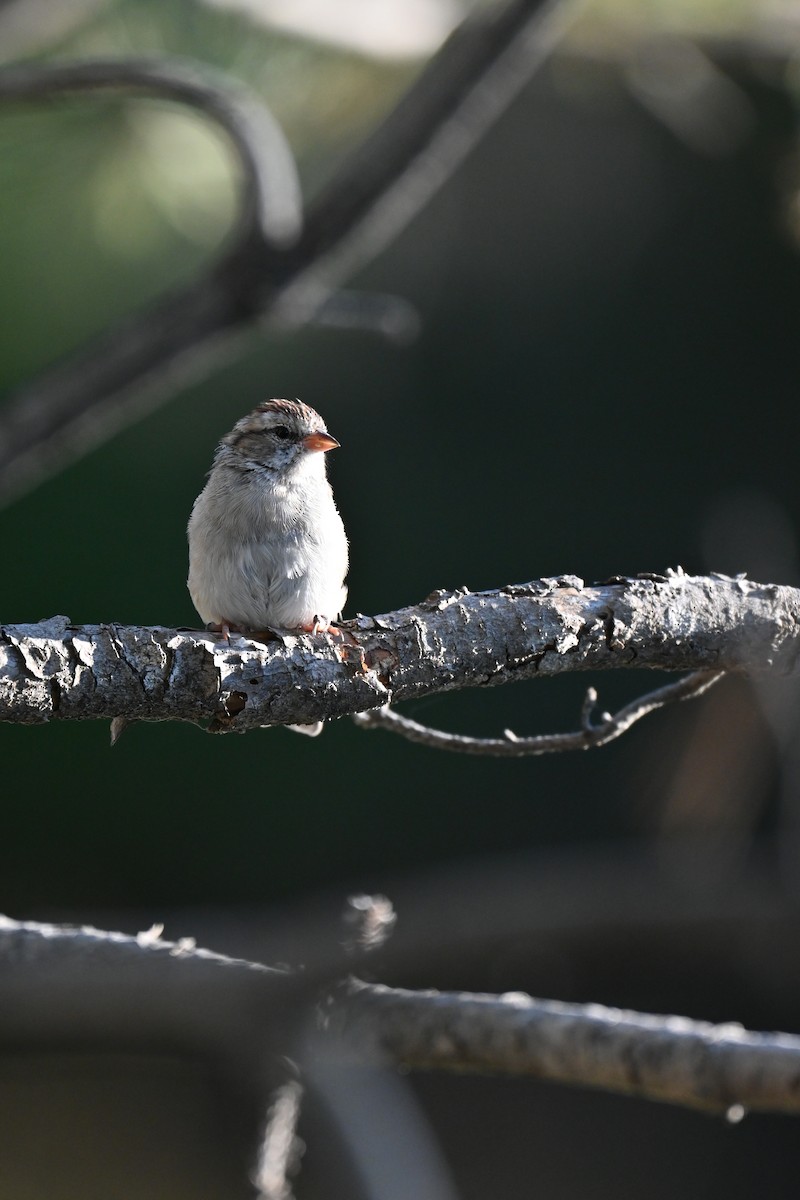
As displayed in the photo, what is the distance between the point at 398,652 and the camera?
1779mm

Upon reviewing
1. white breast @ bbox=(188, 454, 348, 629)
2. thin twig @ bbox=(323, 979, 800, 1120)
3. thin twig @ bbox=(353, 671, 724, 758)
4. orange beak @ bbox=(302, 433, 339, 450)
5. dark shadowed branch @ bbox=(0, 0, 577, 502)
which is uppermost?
dark shadowed branch @ bbox=(0, 0, 577, 502)

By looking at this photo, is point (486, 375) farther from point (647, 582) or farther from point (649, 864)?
point (649, 864)

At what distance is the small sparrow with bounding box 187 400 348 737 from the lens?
106 inches

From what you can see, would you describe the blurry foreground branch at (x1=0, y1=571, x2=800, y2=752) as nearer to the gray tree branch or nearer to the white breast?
the gray tree branch

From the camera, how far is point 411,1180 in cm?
148

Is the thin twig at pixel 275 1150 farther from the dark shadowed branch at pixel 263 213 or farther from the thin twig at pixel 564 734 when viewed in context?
the dark shadowed branch at pixel 263 213

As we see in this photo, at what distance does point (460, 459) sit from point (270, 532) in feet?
12.3

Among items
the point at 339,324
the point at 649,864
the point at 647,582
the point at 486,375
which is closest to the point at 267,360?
the point at 486,375

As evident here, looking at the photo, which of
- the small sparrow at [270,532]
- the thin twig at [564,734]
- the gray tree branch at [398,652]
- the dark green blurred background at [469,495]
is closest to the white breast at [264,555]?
the small sparrow at [270,532]

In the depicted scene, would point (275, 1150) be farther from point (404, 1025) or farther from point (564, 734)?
point (564, 734)

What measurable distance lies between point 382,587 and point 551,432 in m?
1.20

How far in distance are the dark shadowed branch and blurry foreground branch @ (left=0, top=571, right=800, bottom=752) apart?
1.84 m

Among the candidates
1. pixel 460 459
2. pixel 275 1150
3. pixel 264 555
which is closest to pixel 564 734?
pixel 275 1150

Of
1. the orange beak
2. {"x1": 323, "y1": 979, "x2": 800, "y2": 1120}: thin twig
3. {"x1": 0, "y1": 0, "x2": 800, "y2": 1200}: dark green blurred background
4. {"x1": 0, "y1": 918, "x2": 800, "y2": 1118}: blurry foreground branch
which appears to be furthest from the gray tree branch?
{"x1": 0, "y1": 0, "x2": 800, "y2": 1200}: dark green blurred background
